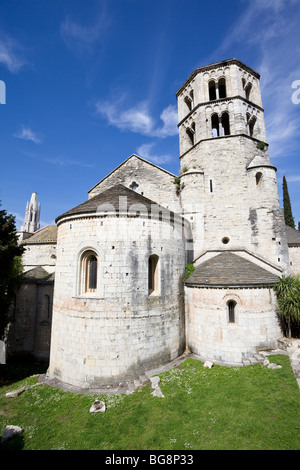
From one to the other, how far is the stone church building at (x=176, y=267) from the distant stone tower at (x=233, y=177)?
0.25ft

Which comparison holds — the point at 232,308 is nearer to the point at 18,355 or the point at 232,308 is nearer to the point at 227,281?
the point at 227,281

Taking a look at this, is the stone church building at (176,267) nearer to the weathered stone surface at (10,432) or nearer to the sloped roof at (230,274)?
the sloped roof at (230,274)

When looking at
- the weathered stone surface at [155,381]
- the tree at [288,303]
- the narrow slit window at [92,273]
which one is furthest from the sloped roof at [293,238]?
the narrow slit window at [92,273]

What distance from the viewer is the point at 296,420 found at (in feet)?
21.7

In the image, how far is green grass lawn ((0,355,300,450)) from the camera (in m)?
6.44

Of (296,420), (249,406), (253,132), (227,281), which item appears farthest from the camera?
(253,132)

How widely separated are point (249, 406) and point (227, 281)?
534 cm

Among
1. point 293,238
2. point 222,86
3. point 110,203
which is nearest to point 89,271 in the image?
point 110,203

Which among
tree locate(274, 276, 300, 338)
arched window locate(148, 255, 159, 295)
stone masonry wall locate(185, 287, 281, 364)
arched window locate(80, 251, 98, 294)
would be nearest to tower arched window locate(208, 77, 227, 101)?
arched window locate(148, 255, 159, 295)

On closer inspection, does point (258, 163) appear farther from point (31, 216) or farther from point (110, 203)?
point (31, 216)

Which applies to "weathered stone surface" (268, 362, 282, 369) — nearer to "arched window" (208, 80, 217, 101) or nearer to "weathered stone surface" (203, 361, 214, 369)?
"weathered stone surface" (203, 361, 214, 369)

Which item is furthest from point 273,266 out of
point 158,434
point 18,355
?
point 18,355

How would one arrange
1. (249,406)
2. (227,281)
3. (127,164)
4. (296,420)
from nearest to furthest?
(296,420) → (249,406) → (227,281) → (127,164)

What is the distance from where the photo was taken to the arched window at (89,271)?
1095 centimetres
